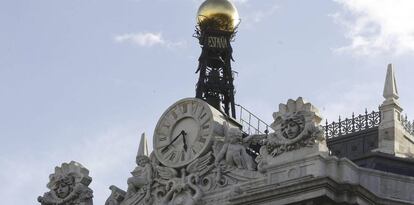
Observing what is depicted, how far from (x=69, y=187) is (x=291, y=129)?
1326 centimetres

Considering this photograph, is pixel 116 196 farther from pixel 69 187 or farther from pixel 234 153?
pixel 234 153

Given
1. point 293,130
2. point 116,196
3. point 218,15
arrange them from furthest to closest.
Answer: 1. point 218,15
2. point 116,196
3. point 293,130

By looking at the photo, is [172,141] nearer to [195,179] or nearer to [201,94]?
Result: [195,179]

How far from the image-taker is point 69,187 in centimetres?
6272

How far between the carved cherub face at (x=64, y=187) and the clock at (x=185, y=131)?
17.4 ft

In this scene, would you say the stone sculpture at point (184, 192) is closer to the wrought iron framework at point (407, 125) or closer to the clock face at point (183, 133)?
the clock face at point (183, 133)

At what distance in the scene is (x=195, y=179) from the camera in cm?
5734

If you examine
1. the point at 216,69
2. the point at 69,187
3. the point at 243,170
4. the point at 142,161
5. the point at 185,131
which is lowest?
the point at 243,170

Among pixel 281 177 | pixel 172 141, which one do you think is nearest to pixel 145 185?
pixel 172 141

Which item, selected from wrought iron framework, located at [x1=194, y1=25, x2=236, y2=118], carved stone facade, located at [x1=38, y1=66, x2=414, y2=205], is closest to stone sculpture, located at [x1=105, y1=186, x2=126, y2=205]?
carved stone facade, located at [x1=38, y1=66, x2=414, y2=205]

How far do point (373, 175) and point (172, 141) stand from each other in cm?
954

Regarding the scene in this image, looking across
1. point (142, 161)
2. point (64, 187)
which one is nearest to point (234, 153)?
point (142, 161)

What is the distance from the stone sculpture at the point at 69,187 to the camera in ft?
204

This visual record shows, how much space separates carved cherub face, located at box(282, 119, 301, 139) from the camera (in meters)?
53.8
